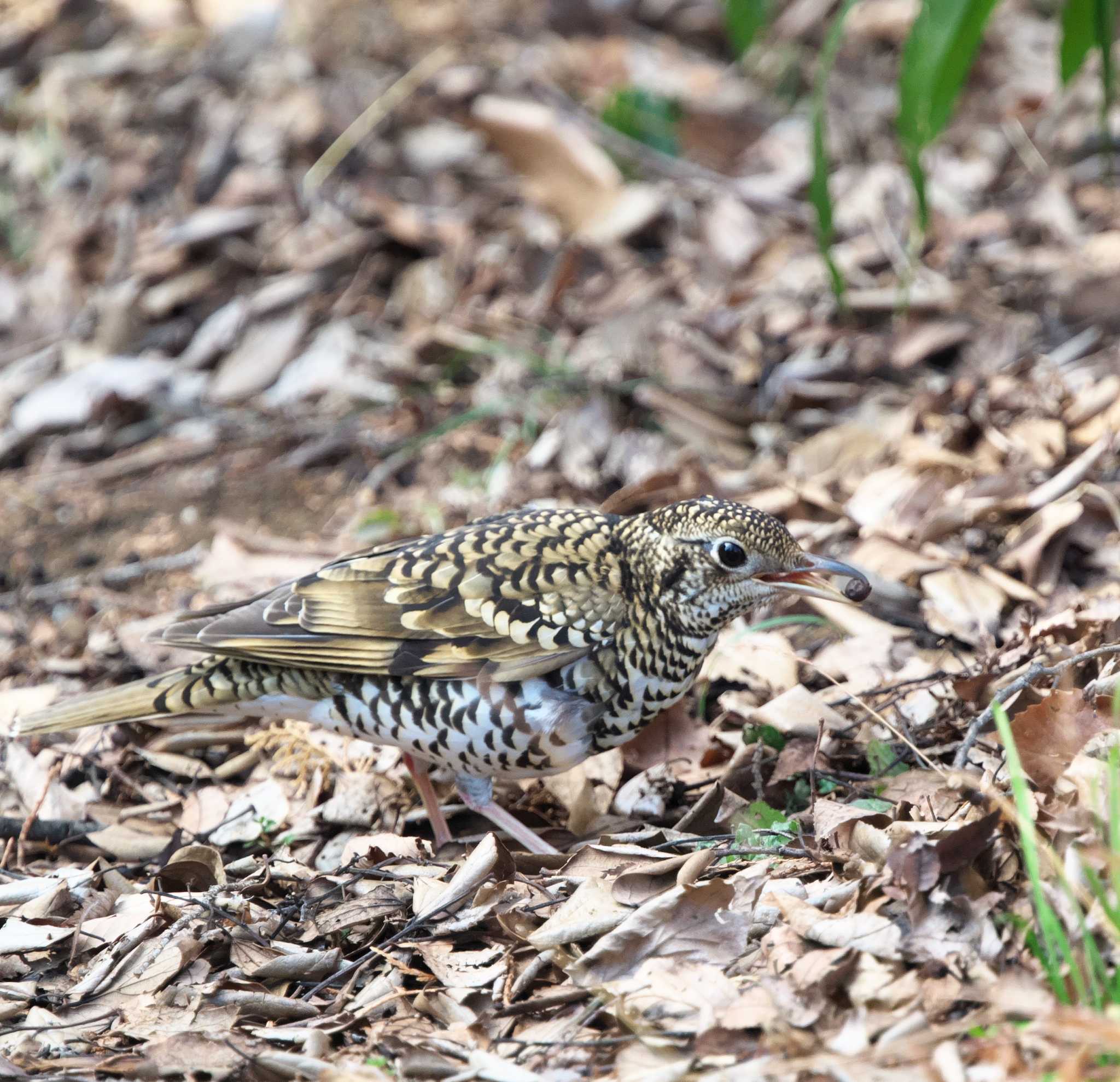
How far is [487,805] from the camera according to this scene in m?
4.41

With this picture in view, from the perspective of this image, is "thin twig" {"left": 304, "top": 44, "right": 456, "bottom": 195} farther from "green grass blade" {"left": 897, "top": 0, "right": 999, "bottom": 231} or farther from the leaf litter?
"green grass blade" {"left": 897, "top": 0, "right": 999, "bottom": 231}

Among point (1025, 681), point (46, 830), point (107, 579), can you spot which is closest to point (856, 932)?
point (1025, 681)

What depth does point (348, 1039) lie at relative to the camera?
318 centimetres

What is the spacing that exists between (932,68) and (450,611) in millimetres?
2847

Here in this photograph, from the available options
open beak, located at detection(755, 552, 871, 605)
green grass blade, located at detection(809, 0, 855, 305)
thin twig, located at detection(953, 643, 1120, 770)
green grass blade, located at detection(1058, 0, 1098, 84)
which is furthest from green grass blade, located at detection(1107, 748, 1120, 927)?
green grass blade, located at detection(1058, 0, 1098, 84)

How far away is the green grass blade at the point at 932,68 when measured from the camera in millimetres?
5203

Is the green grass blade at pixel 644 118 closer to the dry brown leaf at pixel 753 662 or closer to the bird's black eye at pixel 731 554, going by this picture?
the dry brown leaf at pixel 753 662

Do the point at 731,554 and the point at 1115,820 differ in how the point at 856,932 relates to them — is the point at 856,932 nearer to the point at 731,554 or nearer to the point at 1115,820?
the point at 1115,820

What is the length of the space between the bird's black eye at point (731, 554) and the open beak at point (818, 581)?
0.27ft

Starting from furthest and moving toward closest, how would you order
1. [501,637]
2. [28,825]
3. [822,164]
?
1. [822,164]
2. [28,825]
3. [501,637]

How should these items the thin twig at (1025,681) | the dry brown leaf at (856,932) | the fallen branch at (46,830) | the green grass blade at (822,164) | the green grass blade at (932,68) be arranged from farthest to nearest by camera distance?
the green grass blade at (822,164), the green grass blade at (932,68), the fallen branch at (46,830), the thin twig at (1025,681), the dry brown leaf at (856,932)

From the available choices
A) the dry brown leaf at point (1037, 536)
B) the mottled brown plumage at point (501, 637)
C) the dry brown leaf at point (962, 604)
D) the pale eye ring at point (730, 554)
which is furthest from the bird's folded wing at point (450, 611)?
the dry brown leaf at point (1037, 536)

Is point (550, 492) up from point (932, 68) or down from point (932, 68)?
down

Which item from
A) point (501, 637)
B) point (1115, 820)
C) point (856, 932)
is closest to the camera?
→ point (1115, 820)
